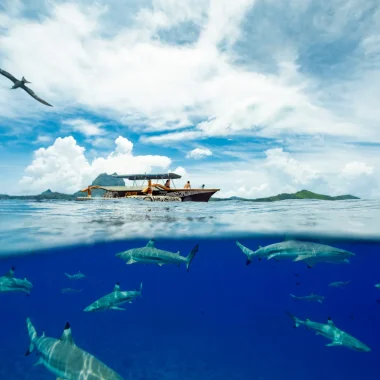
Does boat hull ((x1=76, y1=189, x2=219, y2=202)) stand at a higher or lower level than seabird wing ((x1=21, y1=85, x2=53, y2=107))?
lower

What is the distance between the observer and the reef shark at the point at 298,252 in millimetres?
8711

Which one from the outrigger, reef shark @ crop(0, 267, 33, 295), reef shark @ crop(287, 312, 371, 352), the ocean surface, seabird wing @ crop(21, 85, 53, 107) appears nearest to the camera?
reef shark @ crop(287, 312, 371, 352)

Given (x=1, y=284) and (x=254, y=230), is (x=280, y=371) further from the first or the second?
(x=1, y=284)

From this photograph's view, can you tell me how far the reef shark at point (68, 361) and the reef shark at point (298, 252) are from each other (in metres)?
5.03

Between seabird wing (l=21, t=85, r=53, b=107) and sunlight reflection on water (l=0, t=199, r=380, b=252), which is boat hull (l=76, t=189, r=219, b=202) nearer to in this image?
sunlight reflection on water (l=0, t=199, r=380, b=252)

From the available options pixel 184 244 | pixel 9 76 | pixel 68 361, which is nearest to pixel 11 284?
pixel 68 361

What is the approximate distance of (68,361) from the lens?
5082mm

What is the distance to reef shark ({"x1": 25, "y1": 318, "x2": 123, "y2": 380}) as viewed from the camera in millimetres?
4797

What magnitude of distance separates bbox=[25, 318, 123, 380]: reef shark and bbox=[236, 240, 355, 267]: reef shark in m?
5.03

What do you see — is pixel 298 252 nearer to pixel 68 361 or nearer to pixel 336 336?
pixel 336 336

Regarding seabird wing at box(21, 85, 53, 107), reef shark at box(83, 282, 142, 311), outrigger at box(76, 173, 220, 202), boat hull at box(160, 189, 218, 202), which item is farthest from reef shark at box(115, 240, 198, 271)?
boat hull at box(160, 189, 218, 202)

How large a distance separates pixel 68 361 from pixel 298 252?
6858mm

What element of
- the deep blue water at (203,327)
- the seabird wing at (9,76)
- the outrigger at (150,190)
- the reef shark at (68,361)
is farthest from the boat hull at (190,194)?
the reef shark at (68,361)

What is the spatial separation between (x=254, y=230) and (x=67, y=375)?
16.8m
